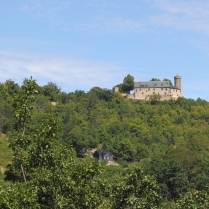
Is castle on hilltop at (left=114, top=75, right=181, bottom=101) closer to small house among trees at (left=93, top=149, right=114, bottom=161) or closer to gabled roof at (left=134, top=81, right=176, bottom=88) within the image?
gabled roof at (left=134, top=81, right=176, bottom=88)

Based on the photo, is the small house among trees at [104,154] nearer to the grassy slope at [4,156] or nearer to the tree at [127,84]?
the grassy slope at [4,156]

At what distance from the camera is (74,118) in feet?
371

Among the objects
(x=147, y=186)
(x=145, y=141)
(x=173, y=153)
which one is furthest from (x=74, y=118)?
(x=147, y=186)

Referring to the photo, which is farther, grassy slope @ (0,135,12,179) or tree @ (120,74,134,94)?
tree @ (120,74,134,94)

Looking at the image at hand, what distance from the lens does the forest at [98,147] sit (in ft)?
49.7

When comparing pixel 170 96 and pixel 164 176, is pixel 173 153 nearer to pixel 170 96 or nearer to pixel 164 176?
pixel 164 176

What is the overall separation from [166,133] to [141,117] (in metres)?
8.43

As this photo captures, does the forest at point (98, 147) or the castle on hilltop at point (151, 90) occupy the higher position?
the castle on hilltop at point (151, 90)

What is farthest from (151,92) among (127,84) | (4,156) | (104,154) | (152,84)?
(4,156)

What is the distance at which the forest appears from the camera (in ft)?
49.7

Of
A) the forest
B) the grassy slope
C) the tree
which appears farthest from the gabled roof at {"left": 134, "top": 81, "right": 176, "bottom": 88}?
the grassy slope

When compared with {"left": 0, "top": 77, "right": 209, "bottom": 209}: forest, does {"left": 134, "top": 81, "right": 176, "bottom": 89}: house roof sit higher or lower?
higher

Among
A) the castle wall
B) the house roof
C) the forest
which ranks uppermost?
the house roof

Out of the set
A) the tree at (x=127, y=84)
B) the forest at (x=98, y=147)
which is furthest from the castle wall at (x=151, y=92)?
the forest at (x=98, y=147)
